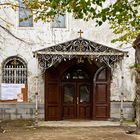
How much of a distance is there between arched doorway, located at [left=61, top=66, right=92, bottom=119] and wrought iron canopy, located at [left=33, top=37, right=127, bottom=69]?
2595 millimetres

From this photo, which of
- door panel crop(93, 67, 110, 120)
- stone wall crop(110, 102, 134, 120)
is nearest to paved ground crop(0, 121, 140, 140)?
stone wall crop(110, 102, 134, 120)

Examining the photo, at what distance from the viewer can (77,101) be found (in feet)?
71.2

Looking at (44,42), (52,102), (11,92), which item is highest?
(44,42)

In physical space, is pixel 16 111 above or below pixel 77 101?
below

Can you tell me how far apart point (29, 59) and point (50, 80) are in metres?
1.45

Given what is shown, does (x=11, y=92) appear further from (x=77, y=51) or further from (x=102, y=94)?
(x=102, y=94)

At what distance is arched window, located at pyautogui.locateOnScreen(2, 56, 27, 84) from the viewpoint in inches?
810

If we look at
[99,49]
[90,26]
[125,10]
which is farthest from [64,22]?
[125,10]

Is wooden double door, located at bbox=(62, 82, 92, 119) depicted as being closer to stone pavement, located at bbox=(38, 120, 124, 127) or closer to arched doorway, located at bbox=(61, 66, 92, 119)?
arched doorway, located at bbox=(61, 66, 92, 119)

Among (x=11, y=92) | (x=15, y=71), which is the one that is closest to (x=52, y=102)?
(x=11, y=92)

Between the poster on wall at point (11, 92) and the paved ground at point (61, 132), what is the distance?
160 centimetres

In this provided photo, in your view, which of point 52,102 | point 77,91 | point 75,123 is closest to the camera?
point 75,123

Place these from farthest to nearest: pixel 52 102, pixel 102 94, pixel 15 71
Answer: pixel 102 94
pixel 52 102
pixel 15 71

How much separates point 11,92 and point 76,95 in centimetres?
339
